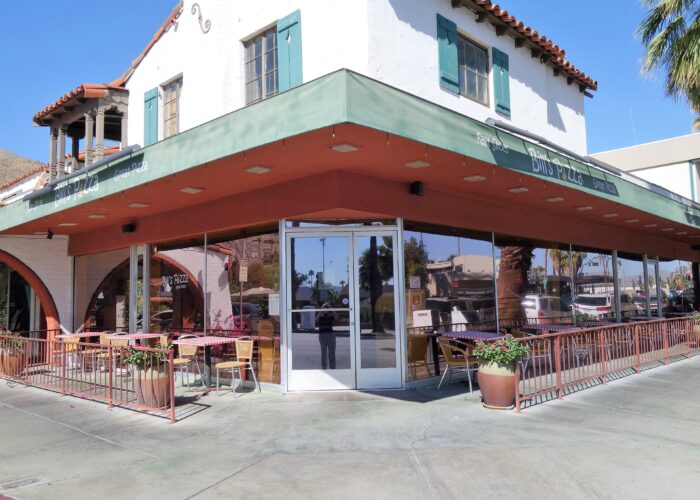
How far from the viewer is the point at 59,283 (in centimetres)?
1355

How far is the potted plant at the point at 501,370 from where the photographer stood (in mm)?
6914

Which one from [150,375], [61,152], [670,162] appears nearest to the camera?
[150,375]

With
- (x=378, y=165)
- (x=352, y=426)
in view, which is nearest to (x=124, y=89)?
(x=378, y=165)

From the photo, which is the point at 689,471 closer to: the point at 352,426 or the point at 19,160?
the point at 352,426

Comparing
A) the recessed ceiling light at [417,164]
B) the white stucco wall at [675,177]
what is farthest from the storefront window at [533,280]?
the white stucco wall at [675,177]

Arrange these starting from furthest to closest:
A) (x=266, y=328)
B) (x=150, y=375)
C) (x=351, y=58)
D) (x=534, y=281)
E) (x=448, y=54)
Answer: (x=534, y=281) < (x=448, y=54) < (x=266, y=328) < (x=351, y=58) < (x=150, y=375)

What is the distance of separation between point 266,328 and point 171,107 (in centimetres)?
523

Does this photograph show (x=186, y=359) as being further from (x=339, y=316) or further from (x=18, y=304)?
(x=18, y=304)

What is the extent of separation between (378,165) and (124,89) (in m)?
7.46

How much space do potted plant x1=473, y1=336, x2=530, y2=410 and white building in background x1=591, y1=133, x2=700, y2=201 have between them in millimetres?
18291

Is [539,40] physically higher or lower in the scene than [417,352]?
A: higher

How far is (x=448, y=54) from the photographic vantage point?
354 inches

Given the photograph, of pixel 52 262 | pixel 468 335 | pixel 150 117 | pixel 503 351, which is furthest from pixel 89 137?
pixel 503 351

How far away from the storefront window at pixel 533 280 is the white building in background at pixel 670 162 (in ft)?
36.4
